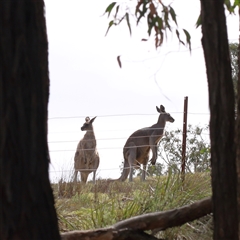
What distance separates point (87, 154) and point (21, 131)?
14.9 meters

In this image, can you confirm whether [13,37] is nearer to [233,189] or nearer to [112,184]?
[233,189]

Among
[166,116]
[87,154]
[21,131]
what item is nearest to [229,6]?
[21,131]

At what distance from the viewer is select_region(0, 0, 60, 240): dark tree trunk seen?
3.29 meters

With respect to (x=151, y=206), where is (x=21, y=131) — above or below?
above

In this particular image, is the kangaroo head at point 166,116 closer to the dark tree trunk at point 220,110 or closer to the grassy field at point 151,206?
the grassy field at point 151,206

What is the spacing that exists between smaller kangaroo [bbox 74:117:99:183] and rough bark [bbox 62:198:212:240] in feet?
37.4

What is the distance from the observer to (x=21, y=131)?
3.31 m

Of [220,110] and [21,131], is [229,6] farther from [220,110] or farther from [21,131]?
[21,131]

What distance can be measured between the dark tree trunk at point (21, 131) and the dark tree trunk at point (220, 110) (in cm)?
103

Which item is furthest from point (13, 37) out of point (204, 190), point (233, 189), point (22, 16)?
point (204, 190)

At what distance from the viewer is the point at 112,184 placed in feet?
34.8

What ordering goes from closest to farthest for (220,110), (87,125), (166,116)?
(220,110) → (87,125) → (166,116)

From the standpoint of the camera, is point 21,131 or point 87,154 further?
point 87,154

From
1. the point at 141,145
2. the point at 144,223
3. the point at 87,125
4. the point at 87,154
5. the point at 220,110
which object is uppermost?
the point at 220,110
